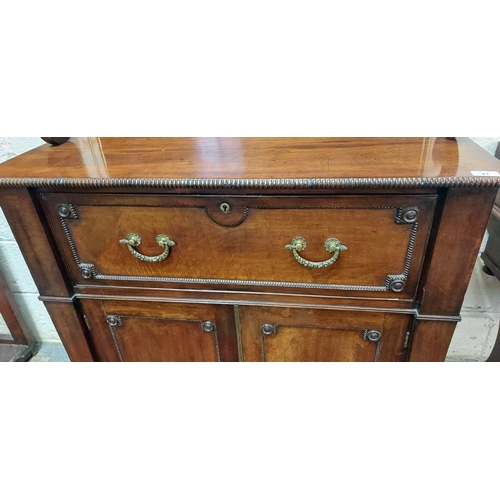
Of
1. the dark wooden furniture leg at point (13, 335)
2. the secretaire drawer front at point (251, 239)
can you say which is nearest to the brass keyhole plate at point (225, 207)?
the secretaire drawer front at point (251, 239)

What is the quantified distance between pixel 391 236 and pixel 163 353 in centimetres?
59

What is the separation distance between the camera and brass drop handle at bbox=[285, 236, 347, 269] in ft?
2.10

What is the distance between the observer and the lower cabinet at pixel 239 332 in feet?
2.46

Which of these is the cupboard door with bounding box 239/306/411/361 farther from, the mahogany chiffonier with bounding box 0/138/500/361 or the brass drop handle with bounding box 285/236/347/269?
the brass drop handle with bounding box 285/236/347/269

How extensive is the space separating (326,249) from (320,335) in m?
0.23

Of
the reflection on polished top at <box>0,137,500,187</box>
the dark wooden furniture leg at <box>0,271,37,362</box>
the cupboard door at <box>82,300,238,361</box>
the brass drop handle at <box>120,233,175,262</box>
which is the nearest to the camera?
the reflection on polished top at <box>0,137,500,187</box>

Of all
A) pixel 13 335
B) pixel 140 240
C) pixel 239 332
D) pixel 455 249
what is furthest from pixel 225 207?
pixel 13 335

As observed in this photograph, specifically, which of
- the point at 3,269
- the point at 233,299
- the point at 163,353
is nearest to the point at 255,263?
the point at 233,299

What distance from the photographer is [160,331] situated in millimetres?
847

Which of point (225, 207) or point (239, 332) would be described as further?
point (239, 332)

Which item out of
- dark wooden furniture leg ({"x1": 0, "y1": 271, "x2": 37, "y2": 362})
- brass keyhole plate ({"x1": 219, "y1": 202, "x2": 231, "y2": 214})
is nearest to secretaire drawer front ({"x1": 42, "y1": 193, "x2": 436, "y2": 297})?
brass keyhole plate ({"x1": 219, "y1": 202, "x2": 231, "y2": 214})

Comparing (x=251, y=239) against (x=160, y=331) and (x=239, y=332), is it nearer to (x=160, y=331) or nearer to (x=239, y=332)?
(x=239, y=332)

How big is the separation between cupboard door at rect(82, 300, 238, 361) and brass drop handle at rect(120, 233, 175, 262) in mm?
136
